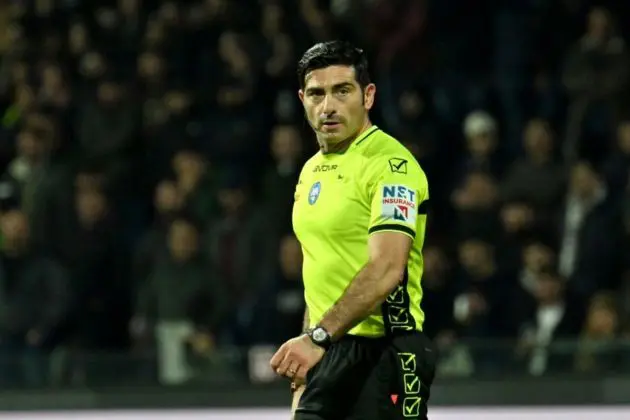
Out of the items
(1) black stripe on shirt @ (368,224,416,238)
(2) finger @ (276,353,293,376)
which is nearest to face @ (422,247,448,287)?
(1) black stripe on shirt @ (368,224,416,238)

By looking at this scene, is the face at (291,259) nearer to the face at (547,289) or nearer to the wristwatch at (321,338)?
the face at (547,289)

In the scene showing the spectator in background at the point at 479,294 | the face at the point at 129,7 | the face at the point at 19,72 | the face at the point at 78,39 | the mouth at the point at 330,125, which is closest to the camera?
the mouth at the point at 330,125

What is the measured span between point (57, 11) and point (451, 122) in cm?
330

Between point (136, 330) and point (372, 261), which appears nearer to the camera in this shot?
point (372, 261)

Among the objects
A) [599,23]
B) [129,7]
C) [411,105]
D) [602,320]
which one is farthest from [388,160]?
[129,7]

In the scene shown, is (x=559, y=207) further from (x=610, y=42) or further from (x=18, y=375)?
(x=18, y=375)

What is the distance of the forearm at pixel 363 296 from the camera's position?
4.18m

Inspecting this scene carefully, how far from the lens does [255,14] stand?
411 inches

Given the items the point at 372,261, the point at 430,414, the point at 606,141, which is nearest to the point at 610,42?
the point at 606,141

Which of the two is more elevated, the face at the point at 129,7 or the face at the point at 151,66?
the face at the point at 129,7

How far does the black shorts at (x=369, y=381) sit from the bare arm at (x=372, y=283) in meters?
0.24

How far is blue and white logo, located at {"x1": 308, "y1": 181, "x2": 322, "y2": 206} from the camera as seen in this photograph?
4480mm

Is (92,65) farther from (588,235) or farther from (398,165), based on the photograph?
(398,165)

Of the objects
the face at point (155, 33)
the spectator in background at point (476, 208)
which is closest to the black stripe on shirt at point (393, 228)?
the spectator in background at point (476, 208)
